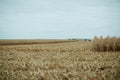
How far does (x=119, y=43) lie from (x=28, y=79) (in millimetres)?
14844

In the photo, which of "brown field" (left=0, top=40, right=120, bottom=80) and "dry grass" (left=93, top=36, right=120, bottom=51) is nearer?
"brown field" (left=0, top=40, right=120, bottom=80)

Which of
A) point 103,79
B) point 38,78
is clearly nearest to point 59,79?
point 38,78

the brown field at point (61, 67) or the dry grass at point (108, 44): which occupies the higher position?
the dry grass at point (108, 44)

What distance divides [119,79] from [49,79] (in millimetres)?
2595

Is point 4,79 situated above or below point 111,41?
below

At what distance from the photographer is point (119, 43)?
59.2 ft

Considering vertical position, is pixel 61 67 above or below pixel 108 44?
below

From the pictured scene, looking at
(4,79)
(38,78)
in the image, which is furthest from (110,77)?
(4,79)

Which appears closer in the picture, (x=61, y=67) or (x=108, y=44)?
(x=61, y=67)

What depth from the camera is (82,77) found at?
233 inches

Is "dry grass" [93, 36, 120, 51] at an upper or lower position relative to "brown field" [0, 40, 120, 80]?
upper

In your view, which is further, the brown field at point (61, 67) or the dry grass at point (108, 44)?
the dry grass at point (108, 44)

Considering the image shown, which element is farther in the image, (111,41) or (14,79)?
(111,41)

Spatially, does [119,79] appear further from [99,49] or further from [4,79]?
[99,49]
